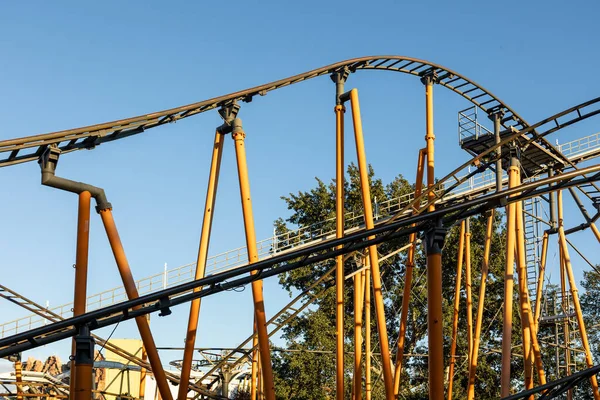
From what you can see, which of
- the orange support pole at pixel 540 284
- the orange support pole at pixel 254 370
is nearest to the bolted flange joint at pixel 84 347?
the orange support pole at pixel 254 370

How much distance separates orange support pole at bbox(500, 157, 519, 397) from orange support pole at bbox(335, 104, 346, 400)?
8.63ft

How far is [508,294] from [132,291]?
6357mm

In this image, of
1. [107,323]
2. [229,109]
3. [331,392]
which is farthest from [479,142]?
[331,392]

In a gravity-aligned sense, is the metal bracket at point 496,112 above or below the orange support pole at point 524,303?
above

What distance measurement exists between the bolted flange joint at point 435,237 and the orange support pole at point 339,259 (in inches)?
146

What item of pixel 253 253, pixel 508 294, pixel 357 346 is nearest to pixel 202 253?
pixel 253 253

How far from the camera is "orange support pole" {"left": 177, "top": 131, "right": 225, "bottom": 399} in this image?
12.2 m

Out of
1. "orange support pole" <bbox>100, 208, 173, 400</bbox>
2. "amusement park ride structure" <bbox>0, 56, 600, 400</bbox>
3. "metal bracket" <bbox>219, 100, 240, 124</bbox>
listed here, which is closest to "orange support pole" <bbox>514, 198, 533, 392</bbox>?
"amusement park ride structure" <bbox>0, 56, 600, 400</bbox>

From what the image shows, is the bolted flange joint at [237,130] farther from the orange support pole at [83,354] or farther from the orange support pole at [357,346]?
the orange support pole at [83,354]

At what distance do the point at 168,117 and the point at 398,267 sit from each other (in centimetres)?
1984

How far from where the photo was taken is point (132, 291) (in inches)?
480

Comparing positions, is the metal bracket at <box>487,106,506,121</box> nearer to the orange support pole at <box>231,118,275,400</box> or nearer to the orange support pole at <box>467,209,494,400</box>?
the orange support pole at <box>467,209,494,400</box>

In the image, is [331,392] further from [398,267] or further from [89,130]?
[89,130]

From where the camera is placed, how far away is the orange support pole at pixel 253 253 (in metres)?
11.7
